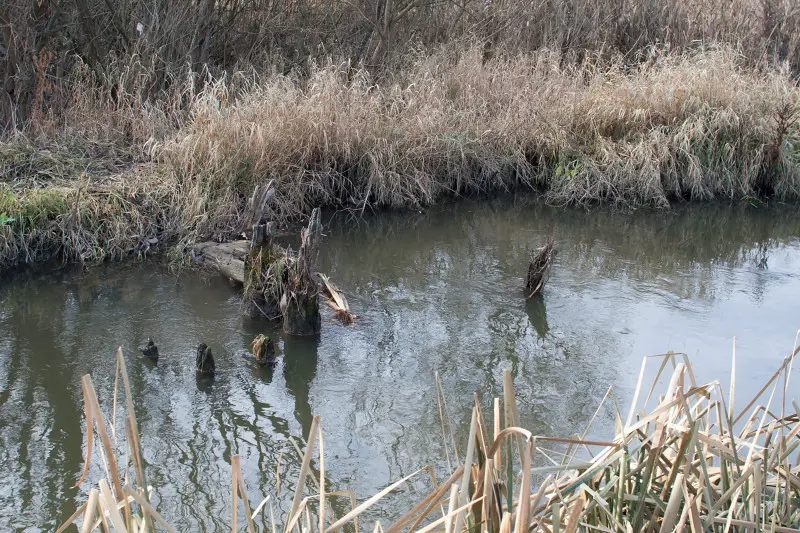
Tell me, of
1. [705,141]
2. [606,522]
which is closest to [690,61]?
[705,141]

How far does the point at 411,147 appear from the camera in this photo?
7844 millimetres

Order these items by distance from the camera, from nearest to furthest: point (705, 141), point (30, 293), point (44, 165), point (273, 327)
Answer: point (273, 327)
point (30, 293)
point (44, 165)
point (705, 141)

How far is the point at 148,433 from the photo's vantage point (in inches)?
155

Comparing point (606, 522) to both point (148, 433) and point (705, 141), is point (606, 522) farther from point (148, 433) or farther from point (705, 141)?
point (705, 141)

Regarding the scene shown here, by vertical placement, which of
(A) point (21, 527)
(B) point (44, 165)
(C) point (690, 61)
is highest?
(C) point (690, 61)

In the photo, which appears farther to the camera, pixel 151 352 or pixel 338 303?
pixel 338 303

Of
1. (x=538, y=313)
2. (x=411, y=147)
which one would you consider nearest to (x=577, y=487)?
(x=538, y=313)

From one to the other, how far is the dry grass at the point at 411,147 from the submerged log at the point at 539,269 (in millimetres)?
2244

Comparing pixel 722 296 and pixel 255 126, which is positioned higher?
pixel 255 126

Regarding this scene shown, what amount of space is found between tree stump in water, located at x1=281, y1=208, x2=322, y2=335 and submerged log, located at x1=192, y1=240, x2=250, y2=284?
29.0 inches

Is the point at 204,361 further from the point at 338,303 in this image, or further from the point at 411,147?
the point at 411,147

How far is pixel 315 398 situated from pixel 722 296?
3365 millimetres

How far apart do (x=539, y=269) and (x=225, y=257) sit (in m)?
2.37

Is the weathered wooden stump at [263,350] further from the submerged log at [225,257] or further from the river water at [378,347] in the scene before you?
the submerged log at [225,257]
